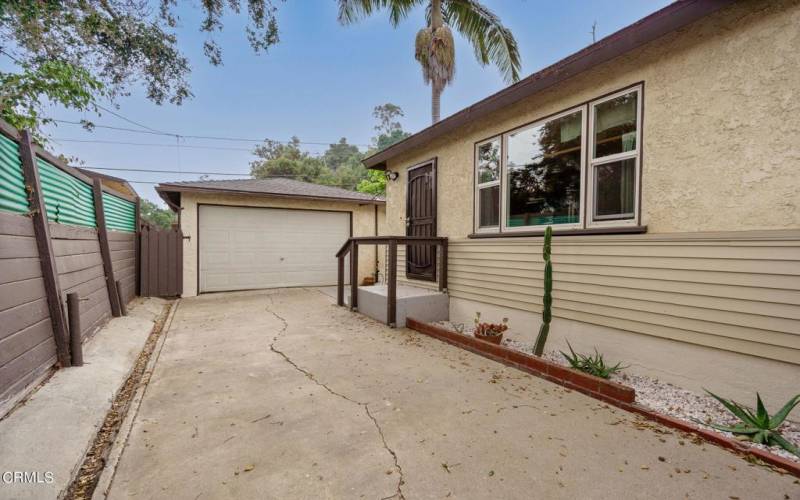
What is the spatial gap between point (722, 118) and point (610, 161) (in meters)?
0.90

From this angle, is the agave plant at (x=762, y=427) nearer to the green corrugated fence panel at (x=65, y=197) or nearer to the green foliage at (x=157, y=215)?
the green corrugated fence panel at (x=65, y=197)

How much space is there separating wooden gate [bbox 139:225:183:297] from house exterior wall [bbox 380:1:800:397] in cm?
786

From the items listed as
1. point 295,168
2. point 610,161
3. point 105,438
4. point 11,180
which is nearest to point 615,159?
point 610,161

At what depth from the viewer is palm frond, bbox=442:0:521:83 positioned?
30.2 ft

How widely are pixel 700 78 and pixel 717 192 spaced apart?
982 millimetres

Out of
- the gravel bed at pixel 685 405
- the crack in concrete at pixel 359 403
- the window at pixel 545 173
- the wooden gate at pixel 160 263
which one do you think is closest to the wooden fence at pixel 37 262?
the crack in concrete at pixel 359 403

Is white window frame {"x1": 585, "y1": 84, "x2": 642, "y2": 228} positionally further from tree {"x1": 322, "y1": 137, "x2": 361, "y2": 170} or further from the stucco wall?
tree {"x1": 322, "y1": 137, "x2": 361, "y2": 170}

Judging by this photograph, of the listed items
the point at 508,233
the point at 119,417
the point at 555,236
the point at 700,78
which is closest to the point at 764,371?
the point at 555,236

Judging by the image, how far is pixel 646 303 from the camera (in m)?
3.16

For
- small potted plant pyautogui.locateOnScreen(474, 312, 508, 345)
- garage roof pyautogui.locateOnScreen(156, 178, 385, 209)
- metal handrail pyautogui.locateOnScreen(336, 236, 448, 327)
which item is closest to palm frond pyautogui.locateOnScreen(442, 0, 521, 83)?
garage roof pyautogui.locateOnScreen(156, 178, 385, 209)

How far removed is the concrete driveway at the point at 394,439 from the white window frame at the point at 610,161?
175 centimetres

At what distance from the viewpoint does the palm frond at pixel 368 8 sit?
9016mm

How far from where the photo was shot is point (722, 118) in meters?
2.75

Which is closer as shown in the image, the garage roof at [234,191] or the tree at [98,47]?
the tree at [98,47]
